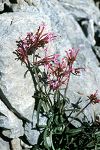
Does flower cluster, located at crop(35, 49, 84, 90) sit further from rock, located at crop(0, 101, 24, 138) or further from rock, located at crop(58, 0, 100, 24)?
rock, located at crop(58, 0, 100, 24)

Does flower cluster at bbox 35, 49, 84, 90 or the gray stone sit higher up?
flower cluster at bbox 35, 49, 84, 90

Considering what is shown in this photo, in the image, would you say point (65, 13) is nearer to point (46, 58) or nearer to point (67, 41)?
point (67, 41)

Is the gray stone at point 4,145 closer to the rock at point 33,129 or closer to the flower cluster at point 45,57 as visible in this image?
the rock at point 33,129

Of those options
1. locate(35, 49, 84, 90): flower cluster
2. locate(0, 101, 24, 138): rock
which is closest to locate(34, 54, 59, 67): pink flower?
locate(35, 49, 84, 90): flower cluster

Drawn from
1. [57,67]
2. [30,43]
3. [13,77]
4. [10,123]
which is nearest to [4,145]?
[10,123]

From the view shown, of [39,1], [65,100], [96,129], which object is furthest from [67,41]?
[96,129]

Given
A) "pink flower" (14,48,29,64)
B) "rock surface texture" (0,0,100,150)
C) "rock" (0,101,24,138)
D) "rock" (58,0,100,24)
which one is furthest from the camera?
"rock" (58,0,100,24)

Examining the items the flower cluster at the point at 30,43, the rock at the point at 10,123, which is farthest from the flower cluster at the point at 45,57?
the rock at the point at 10,123

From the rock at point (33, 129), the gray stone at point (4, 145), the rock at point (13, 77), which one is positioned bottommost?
the gray stone at point (4, 145)
